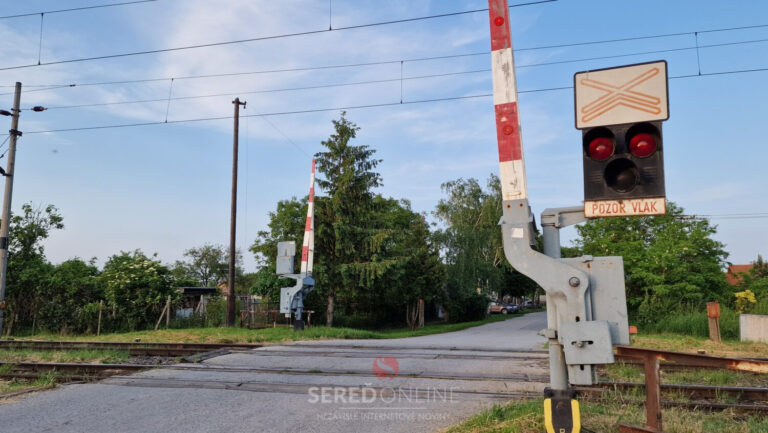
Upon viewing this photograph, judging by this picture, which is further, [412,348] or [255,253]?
[255,253]

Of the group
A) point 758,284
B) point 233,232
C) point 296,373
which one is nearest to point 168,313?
point 233,232

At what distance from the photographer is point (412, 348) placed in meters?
13.3

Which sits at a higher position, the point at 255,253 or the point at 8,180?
the point at 8,180

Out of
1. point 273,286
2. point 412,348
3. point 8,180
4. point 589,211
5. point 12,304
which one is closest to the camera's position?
point 589,211

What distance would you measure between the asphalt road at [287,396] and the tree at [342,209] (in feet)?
53.2

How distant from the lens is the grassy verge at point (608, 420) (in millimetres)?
4965

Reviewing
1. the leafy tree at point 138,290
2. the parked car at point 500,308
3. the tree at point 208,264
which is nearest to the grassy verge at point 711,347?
the leafy tree at point 138,290

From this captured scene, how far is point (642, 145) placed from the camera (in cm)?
323

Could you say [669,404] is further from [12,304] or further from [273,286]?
[12,304]

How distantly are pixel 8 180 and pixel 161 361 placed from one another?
1230 centimetres

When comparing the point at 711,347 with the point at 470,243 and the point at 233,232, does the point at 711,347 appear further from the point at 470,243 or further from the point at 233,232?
the point at 470,243

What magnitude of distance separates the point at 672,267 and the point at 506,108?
2274 cm

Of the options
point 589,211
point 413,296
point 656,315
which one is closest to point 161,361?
point 589,211

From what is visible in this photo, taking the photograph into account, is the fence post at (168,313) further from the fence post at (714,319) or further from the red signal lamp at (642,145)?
the red signal lamp at (642,145)
